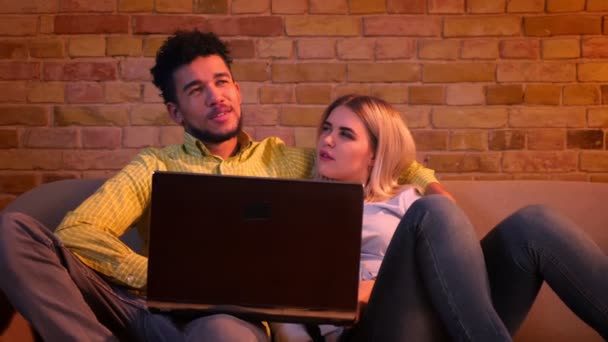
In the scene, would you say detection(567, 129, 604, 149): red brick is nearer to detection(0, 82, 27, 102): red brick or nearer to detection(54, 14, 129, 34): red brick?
detection(54, 14, 129, 34): red brick

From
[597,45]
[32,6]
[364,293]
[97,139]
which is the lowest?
[364,293]

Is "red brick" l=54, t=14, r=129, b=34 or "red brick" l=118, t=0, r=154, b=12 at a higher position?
"red brick" l=118, t=0, r=154, b=12

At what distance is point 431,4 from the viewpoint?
8.11 ft

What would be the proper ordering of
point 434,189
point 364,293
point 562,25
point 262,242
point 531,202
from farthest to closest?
point 562,25 → point 531,202 → point 434,189 → point 364,293 → point 262,242

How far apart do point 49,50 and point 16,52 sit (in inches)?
4.6

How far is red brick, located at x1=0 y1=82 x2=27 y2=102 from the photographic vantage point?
8.09 ft

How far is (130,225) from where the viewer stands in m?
1.74

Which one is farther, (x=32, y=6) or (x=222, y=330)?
(x=32, y=6)

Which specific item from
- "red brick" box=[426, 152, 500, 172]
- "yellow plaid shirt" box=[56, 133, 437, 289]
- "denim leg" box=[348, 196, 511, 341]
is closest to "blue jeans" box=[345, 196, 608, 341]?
"denim leg" box=[348, 196, 511, 341]

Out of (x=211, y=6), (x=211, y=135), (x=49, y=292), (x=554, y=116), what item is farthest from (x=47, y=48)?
(x=554, y=116)

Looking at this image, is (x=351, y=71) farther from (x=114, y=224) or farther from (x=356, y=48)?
(x=114, y=224)

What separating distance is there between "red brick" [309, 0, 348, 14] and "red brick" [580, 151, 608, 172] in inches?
39.0

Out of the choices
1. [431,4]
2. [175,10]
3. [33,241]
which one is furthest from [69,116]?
[431,4]

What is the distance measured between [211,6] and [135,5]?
268 millimetres
